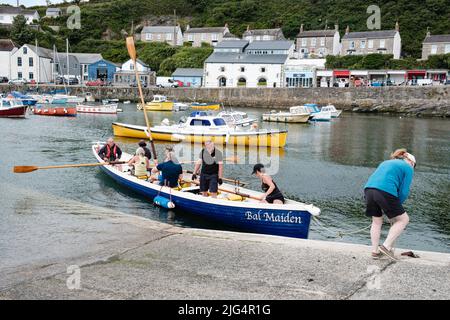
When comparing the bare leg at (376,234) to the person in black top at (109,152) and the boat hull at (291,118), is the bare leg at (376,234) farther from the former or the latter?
the boat hull at (291,118)

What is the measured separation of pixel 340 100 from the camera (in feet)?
216

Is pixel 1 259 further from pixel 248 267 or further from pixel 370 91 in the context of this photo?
pixel 370 91

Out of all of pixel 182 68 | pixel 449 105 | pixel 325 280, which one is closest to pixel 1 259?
pixel 325 280

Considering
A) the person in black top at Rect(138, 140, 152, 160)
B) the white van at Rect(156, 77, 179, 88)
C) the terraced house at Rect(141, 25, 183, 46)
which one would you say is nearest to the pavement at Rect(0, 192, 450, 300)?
the person in black top at Rect(138, 140, 152, 160)

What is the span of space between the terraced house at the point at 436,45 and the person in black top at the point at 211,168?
70.8m

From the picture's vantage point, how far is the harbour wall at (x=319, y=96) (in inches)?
2381

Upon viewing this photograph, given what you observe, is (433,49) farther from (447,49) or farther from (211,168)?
(211,168)

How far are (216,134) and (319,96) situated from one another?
134 feet

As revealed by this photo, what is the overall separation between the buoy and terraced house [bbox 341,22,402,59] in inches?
2830

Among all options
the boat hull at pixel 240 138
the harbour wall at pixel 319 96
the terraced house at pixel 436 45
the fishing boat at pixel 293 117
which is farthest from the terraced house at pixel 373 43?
the boat hull at pixel 240 138

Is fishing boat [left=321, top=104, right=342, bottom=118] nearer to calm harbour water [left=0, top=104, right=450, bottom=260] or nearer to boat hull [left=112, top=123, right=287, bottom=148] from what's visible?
calm harbour water [left=0, top=104, right=450, bottom=260]

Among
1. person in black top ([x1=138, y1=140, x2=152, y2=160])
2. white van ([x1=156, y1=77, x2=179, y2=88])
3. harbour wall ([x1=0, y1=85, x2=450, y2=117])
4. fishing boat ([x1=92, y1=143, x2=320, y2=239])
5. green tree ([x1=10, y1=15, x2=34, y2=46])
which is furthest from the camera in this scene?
green tree ([x1=10, y1=15, x2=34, y2=46])

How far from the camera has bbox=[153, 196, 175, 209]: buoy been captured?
1348 centimetres

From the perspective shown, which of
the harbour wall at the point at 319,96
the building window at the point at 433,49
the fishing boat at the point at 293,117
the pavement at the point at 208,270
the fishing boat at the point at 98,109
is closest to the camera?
the pavement at the point at 208,270
